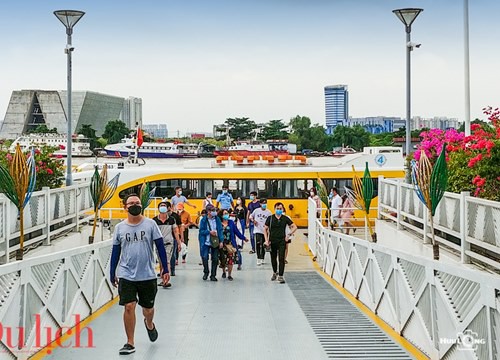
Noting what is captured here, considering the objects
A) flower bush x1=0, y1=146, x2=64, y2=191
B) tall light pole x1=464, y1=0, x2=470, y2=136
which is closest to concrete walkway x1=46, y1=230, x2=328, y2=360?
flower bush x1=0, y1=146, x2=64, y2=191

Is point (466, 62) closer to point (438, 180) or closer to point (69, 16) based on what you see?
point (438, 180)

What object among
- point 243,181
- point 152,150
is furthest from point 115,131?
point 243,181

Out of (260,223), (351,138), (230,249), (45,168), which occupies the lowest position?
(230,249)

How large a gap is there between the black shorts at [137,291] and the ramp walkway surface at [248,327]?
1.84 feet

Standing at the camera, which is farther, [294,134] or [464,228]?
[294,134]

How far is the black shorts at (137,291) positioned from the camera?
813 centimetres

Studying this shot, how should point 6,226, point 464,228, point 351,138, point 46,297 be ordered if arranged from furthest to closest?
point 351,138, point 6,226, point 464,228, point 46,297

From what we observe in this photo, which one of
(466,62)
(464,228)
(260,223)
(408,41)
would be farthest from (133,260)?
(408,41)

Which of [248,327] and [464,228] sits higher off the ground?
[464,228]

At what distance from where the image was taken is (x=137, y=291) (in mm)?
8219

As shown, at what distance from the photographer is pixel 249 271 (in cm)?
1692

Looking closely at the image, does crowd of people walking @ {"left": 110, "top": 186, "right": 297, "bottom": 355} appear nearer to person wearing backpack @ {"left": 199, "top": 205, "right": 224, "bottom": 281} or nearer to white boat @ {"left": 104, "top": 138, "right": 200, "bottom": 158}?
person wearing backpack @ {"left": 199, "top": 205, "right": 224, "bottom": 281}

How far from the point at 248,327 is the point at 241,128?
144 m

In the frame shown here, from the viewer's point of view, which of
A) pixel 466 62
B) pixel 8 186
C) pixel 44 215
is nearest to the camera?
pixel 8 186
